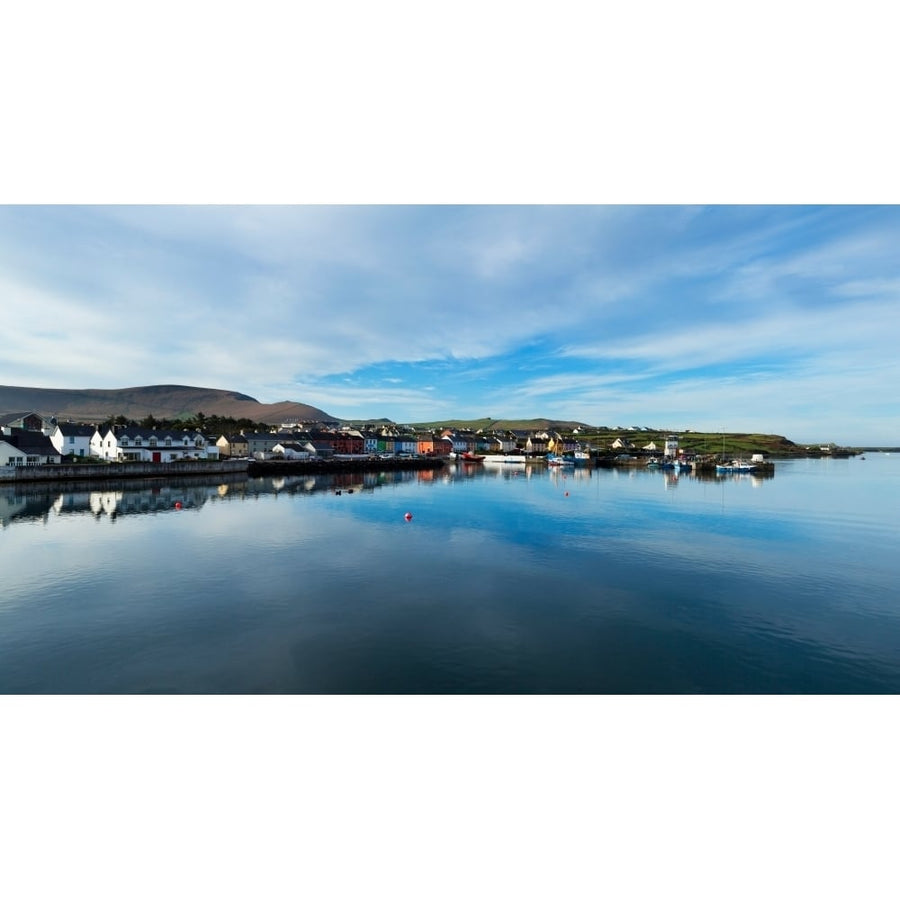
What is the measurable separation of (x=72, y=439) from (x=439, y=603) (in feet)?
198

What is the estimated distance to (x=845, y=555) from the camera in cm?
2009

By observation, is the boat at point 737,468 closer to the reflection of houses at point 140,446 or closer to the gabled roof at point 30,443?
the reflection of houses at point 140,446

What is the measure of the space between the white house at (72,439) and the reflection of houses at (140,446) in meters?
0.68

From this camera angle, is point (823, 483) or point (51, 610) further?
point (823, 483)

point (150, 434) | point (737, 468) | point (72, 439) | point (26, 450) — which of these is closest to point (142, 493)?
point (26, 450)

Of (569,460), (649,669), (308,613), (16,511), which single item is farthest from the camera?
(569,460)

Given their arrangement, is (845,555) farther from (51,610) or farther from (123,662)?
(51,610)

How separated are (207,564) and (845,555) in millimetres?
28551

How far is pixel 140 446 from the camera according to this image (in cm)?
5291

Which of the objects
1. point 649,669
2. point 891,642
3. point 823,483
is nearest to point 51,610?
point 649,669

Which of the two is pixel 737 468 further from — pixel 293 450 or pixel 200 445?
pixel 200 445

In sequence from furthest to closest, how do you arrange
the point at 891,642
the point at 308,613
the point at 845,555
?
the point at 845,555 → the point at 308,613 → the point at 891,642

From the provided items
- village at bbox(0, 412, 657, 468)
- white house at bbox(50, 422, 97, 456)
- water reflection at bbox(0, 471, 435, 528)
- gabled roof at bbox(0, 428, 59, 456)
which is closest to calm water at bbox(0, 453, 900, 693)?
water reflection at bbox(0, 471, 435, 528)

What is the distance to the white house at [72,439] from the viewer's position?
51156 millimetres
